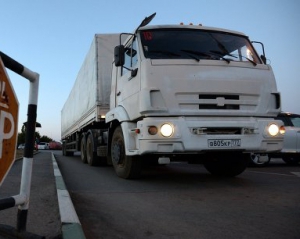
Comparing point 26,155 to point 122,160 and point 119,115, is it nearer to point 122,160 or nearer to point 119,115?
point 119,115

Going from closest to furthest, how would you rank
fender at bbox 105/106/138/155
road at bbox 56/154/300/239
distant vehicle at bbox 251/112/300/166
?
1. road at bbox 56/154/300/239
2. fender at bbox 105/106/138/155
3. distant vehicle at bbox 251/112/300/166

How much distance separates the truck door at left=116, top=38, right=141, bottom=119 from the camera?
5.92 m

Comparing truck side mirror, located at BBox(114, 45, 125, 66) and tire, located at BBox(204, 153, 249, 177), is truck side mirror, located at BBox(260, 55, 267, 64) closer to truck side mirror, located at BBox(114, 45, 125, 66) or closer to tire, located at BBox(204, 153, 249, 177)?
tire, located at BBox(204, 153, 249, 177)

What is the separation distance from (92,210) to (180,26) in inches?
148

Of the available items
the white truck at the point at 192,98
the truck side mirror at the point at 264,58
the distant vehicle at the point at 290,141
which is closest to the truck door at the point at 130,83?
the white truck at the point at 192,98

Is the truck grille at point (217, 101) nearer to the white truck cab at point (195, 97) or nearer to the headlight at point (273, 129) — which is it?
the white truck cab at point (195, 97)

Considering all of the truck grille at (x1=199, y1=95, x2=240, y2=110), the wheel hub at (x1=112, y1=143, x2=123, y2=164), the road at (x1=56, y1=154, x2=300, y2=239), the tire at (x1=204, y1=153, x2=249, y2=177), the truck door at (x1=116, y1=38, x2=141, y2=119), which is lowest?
the road at (x1=56, y1=154, x2=300, y2=239)

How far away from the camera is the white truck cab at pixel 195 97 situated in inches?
211

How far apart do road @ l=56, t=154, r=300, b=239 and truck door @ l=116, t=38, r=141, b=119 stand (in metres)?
1.43

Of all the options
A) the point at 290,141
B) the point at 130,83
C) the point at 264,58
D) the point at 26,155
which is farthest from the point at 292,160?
the point at 26,155

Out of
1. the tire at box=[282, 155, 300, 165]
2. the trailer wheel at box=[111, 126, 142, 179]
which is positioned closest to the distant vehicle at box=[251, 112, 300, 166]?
the tire at box=[282, 155, 300, 165]

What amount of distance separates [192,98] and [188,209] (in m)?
1.96

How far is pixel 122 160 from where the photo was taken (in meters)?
6.63

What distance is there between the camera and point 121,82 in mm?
7082
